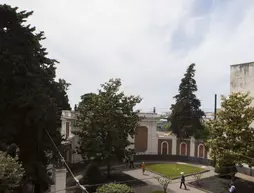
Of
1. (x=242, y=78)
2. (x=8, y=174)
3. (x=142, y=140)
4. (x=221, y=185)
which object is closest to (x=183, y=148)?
(x=142, y=140)

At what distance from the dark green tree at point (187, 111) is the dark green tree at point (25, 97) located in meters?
27.9

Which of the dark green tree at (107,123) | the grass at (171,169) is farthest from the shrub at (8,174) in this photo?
the grass at (171,169)

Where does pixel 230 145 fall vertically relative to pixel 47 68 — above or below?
below

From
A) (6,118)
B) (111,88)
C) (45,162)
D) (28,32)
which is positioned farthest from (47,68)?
(111,88)

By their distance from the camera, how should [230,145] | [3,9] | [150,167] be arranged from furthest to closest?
[150,167] < [230,145] < [3,9]

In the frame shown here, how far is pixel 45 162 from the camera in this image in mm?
19016

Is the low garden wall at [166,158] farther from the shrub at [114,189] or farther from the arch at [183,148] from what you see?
the shrub at [114,189]

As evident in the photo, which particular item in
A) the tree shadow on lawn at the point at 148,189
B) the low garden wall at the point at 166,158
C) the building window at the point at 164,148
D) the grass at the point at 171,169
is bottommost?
the tree shadow on lawn at the point at 148,189

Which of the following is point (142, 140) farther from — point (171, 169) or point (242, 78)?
point (242, 78)

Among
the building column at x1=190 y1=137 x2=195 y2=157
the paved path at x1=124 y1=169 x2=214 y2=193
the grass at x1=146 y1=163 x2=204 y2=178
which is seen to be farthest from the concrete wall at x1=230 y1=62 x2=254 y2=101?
the building column at x1=190 y1=137 x2=195 y2=157

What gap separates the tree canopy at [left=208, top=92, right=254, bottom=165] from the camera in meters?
22.8

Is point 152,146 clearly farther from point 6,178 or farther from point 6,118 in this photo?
point 6,178

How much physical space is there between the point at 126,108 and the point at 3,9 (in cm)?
1337

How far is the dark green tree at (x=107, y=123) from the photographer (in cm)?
2612
